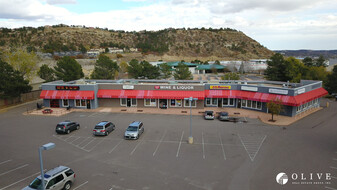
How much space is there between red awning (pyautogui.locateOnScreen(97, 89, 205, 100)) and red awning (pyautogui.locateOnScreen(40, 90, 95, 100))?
174 cm

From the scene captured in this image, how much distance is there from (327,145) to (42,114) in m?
41.0

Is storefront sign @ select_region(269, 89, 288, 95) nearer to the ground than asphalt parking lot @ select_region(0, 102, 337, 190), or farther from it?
farther from it

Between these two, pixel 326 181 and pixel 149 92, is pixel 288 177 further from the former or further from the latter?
pixel 149 92

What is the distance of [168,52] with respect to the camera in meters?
156

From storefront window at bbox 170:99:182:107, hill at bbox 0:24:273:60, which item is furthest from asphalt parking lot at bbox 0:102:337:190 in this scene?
hill at bbox 0:24:273:60

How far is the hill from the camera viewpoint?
138 m

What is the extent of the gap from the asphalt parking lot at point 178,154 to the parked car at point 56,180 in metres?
0.87

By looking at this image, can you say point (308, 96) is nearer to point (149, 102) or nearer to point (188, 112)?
point (188, 112)

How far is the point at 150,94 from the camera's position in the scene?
4003cm

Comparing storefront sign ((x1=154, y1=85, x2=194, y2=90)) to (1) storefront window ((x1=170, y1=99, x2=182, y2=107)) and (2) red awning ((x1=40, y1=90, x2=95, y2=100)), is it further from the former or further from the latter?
(2) red awning ((x1=40, y1=90, x2=95, y2=100))

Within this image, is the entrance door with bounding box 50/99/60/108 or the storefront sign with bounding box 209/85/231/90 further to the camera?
the entrance door with bounding box 50/99/60/108

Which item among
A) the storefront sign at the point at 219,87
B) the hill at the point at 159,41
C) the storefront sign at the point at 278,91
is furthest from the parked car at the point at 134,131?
the hill at the point at 159,41

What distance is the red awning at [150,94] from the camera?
39306 mm

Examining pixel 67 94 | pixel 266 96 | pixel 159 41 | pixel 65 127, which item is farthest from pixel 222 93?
pixel 159 41
